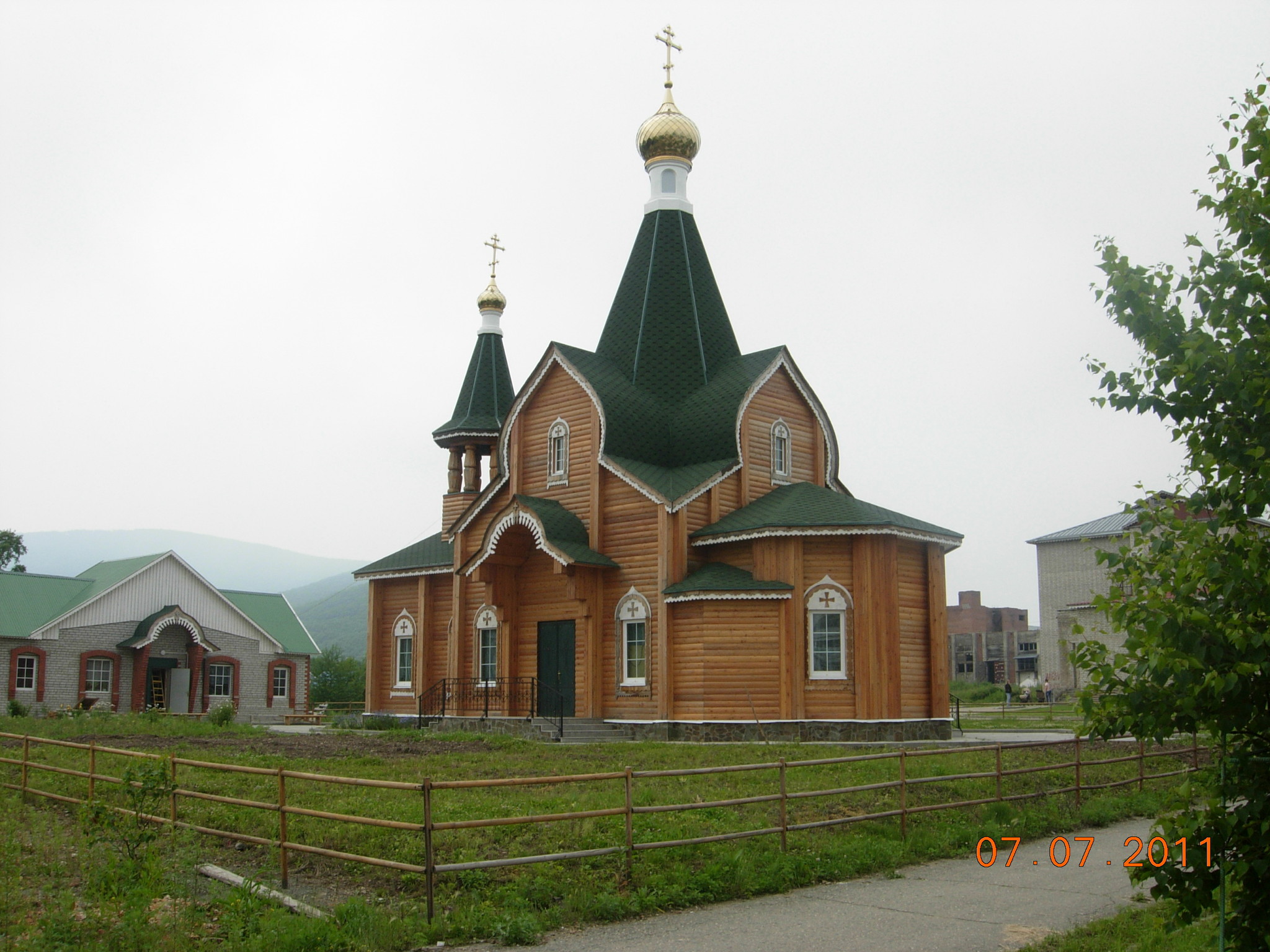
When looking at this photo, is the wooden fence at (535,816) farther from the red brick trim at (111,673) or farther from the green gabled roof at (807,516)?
the red brick trim at (111,673)

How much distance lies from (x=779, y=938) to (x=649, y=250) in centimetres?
1920

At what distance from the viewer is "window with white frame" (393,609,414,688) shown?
26625 millimetres

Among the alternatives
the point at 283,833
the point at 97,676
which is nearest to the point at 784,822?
the point at 283,833

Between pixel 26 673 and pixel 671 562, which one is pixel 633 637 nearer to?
pixel 671 562

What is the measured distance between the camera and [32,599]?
104 ft

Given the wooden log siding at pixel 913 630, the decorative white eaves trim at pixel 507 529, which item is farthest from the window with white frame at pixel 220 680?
the wooden log siding at pixel 913 630

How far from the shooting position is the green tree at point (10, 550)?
56.7m

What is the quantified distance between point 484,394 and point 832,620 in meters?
13.2

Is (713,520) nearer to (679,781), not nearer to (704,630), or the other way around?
(704,630)

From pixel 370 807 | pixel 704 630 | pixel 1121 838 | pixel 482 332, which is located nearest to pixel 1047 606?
pixel 482 332

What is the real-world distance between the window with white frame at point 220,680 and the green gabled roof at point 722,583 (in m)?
20.4

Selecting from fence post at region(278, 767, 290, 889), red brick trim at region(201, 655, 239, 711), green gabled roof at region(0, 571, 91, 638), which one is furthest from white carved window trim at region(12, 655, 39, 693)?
fence post at region(278, 767, 290, 889)

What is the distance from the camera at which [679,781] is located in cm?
1266

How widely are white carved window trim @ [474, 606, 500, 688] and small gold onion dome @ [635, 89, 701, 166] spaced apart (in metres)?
10.8
